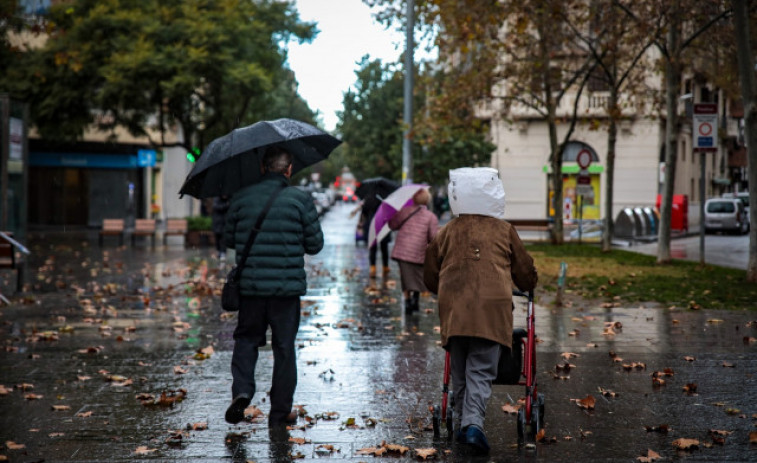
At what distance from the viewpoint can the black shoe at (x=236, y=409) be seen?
6180mm

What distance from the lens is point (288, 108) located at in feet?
236

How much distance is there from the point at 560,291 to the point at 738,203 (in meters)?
31.6

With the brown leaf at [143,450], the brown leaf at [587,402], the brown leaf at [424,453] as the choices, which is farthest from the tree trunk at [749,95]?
the brown leaf at [143,450]

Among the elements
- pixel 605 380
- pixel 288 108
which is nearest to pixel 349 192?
pixel 288 108

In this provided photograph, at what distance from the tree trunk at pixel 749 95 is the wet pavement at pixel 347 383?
417 centimetres

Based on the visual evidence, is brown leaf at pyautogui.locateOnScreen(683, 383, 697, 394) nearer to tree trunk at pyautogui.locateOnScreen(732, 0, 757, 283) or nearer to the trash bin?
tree trunk at pyautogui.locateOnScreen(732, 0, 757, 283)

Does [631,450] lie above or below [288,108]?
below

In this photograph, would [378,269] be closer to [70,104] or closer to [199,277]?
[199,277]

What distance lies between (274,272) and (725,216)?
126ft

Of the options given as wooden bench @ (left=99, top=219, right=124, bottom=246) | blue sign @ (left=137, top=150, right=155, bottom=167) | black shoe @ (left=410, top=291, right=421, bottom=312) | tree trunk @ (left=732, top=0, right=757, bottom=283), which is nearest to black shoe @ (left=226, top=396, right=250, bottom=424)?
black shoe @ (left=410, top=291, right=421, bottom=312)

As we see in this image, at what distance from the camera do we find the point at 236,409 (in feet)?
20.3

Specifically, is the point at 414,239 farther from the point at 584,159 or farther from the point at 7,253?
the point at 584,159

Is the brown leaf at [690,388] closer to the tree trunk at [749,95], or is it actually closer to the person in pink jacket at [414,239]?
the person in pink jacket at [414,239]

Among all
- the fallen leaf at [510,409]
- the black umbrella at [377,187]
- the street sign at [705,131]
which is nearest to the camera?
the fallen leaf at [510,409]
